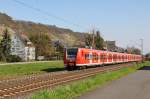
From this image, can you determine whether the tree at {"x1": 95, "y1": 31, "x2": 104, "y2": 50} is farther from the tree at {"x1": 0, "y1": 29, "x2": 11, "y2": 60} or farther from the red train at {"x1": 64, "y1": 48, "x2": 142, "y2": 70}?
the red train at {"x1": 64, "y1": 48, "x2": 142, "y2": 70}

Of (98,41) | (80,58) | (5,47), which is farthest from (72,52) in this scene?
(98,41)

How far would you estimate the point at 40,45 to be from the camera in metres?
128

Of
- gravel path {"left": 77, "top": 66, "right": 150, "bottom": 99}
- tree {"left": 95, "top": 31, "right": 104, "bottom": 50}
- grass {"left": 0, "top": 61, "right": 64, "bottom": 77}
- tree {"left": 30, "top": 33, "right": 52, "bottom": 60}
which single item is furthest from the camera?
tree {"left": 95, "top": 31, "right": 104, "bottom": 50}

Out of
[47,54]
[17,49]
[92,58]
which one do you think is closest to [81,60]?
[92,58]

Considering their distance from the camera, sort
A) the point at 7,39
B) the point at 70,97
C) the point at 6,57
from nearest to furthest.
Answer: the point at 70,97, the point at 6,57, the point at 7,39

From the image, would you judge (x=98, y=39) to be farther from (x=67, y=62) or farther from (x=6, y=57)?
(x=67, y=62)

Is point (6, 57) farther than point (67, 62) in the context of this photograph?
Yes

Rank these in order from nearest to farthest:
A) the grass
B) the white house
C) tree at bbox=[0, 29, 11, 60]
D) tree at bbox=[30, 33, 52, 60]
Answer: the grass
tree at bbox=[0, 29, 11, 60]
tree at bbox=[30, 33, 52, 60]
the white house

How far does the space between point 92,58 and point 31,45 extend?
88.8m

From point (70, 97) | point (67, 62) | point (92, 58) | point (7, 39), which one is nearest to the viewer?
point (70, 97)

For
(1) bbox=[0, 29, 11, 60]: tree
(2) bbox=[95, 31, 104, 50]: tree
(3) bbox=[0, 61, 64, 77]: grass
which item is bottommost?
(3) bbox=[0, 61, 64, 77]: grass

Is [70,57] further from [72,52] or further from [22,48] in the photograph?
[22,48]

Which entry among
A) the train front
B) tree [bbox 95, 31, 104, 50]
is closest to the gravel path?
the train front

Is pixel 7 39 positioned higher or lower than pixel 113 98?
higher
